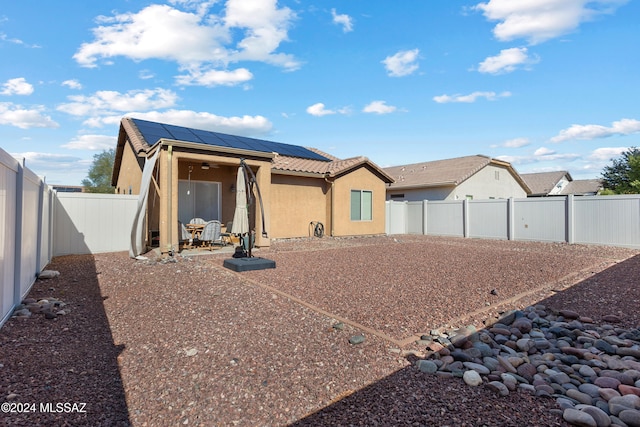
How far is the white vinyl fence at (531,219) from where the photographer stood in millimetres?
11531

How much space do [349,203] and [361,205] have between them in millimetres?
938

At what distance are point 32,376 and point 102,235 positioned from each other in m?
8.66

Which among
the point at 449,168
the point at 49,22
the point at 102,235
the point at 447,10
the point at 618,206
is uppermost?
the point at 447,10

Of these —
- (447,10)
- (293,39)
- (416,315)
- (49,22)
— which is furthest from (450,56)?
(49,22)

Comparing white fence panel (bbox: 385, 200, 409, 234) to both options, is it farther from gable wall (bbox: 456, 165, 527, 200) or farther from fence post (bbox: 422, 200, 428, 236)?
gable wall (bbox: 456, 165, 527, 200)

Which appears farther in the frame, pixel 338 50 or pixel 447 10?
pixel 338 50

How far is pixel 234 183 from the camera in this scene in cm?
1300

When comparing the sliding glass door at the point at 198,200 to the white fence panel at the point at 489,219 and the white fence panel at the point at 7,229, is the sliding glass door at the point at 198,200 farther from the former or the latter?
the white fence panel at the point at 489,219

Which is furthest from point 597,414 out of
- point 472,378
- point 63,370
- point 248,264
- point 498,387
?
point 248,264

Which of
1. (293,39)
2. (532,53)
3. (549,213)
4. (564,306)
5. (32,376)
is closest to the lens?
(32,376)

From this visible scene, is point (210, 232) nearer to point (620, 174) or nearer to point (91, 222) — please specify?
point (91, 222)

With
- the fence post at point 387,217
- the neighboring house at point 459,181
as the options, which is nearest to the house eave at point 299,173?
the fence post at point 387,217

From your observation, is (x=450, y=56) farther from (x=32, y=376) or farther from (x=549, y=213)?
(x=32, y=376)

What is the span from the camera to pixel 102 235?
33.4 ft
